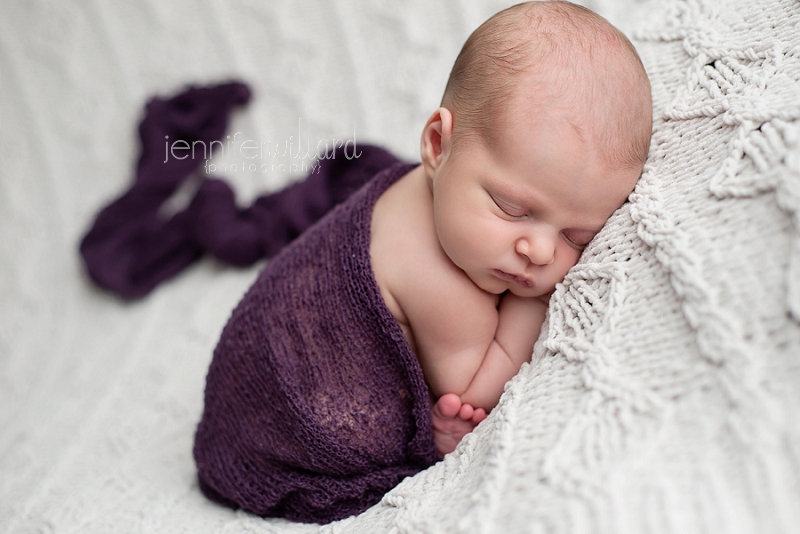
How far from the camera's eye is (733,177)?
2.40ft

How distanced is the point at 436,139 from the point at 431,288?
26 centimetres

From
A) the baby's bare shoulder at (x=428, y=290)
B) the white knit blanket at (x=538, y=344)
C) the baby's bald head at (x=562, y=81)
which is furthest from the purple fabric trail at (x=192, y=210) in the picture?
the baby's bald head at (x=562, y=81)

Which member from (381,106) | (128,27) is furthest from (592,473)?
(128,27)

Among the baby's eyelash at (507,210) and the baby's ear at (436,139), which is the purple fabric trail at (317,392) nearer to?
the baby's ear at (436,139)

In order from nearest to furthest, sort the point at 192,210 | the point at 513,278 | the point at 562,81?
1. the point at 562,81
2. the point at 513,278
3. the point at 192,210

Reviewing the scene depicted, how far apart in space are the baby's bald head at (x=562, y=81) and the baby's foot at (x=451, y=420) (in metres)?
0.44

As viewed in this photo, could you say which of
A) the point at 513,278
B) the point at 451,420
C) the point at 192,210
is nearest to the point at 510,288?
the point at 513,278

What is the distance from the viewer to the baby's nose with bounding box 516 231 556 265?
959 millimetres

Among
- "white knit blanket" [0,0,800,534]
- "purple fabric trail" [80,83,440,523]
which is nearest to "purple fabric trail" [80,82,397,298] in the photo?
"white knit blanket" [0,0,800,534]

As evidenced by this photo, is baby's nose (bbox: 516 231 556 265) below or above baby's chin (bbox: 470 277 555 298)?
above

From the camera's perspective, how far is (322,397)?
106 cm

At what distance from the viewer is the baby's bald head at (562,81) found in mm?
915

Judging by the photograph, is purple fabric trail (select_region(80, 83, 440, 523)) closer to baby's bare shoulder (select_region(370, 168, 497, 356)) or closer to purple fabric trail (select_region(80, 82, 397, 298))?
baby's bare shoulder (select_region(370, 168, 497, 356))

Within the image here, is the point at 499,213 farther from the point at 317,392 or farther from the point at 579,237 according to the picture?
the point at 317,392
